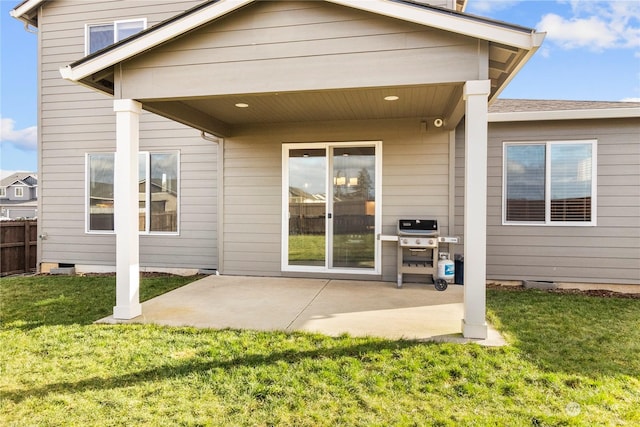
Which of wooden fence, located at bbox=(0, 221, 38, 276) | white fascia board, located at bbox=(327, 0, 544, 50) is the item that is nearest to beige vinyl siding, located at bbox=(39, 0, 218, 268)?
wooden fence, located at bbox=(0, 221, 38, 276)

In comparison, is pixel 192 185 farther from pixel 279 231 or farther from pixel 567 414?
pixel 567 414

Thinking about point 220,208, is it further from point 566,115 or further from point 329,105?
point 566,115

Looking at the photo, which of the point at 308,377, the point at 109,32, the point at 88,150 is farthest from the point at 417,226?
the point at 109,32

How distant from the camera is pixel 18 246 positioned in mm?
7637

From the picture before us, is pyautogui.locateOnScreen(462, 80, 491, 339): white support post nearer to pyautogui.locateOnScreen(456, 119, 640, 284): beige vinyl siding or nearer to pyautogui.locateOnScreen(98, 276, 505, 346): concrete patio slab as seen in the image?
pyautogui.locateOnScreen(98, 276, 505, 346): concrete patio slab

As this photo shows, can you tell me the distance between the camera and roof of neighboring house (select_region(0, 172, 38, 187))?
2606 centimetres

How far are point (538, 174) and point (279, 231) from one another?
4.25 metres

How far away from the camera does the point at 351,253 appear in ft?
20.5

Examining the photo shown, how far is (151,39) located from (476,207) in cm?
367

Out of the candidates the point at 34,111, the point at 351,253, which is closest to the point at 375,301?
the point at 351,253

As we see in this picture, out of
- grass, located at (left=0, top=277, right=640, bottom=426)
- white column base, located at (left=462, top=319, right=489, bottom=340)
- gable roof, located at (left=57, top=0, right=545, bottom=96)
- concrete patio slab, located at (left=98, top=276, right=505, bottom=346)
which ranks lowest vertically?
grass, located at (left=0, top=277, right=640, bottom=426)

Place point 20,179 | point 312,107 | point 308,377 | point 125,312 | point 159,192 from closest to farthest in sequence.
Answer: point 308,377
point 125,312
point 312,107
point 159,192
point 20,179

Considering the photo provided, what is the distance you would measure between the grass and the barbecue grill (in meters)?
1.55

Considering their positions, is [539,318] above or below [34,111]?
below
